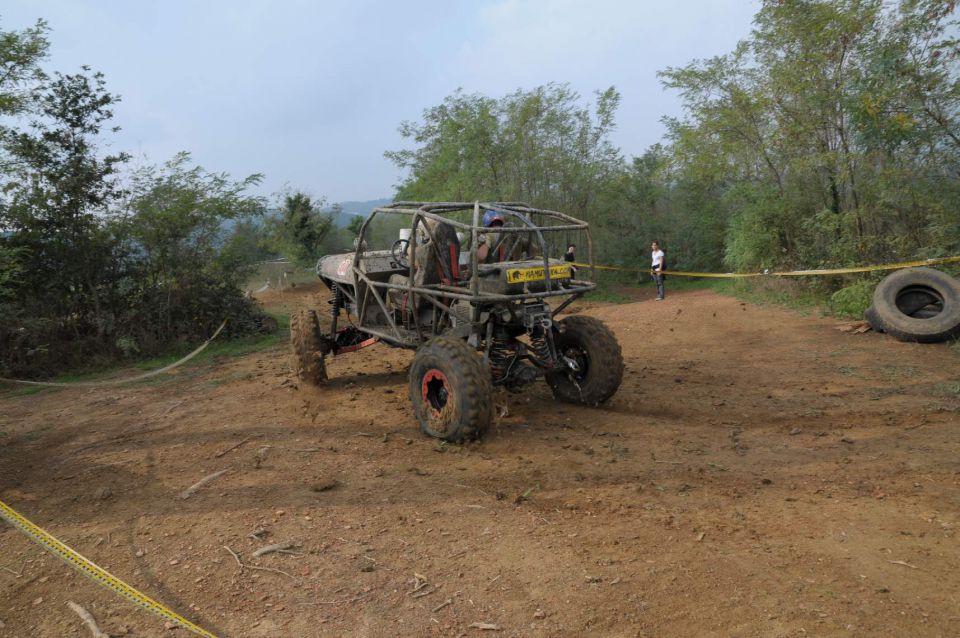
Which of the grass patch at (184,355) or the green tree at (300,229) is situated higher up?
the green tree at (300,229)

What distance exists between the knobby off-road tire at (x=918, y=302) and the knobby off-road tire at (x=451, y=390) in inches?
252

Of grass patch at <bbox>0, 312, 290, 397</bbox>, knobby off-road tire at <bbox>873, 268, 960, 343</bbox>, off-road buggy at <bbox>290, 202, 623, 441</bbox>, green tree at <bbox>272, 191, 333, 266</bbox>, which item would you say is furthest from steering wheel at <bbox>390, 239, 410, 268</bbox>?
green tree at <bbox>272, 191, 333, 266</bbox>

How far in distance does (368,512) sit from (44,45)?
395 inches

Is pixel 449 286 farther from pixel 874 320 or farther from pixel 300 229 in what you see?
pixel 300 229

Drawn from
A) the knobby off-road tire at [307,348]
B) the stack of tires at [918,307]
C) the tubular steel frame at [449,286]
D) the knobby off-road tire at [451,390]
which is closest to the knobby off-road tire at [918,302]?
the stack of tires at [918,307]

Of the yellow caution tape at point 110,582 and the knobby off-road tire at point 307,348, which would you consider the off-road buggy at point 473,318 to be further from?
the yellow caution tape at point 110,582

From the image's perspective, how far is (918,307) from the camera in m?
8.53

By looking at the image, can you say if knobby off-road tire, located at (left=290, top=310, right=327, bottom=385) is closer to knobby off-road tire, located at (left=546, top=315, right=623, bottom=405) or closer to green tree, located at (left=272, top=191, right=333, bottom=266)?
knobby off-road tire, located at (left=546, top=315, right=623, bottom=405)

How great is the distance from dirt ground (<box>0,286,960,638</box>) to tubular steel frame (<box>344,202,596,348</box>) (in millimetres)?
803

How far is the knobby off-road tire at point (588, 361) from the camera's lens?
18.5 ft

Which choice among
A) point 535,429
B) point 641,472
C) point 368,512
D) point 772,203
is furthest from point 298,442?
point 772,203

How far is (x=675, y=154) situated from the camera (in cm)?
1555

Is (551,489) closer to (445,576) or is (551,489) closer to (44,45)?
(445,576)

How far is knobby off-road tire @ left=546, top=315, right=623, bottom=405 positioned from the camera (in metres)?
5.63
